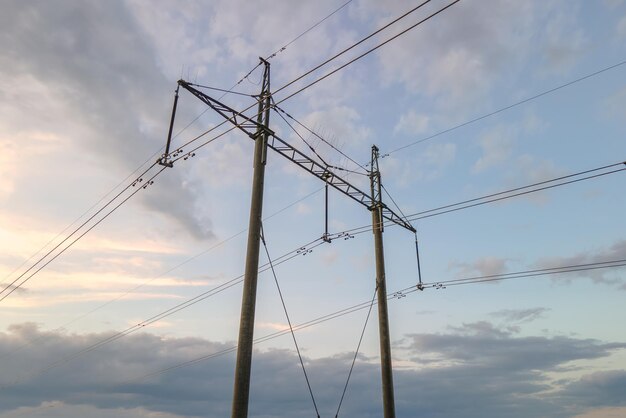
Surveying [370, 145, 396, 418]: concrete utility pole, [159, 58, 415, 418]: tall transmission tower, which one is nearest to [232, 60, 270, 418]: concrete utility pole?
[159, 58, 415, 418]: tall transmission tower

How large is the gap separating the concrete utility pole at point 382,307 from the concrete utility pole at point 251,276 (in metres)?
8.04

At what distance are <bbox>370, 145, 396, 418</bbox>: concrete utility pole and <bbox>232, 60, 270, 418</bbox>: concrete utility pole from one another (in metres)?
8.04

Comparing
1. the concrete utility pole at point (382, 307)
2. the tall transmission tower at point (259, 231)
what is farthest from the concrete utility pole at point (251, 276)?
the concrete utility pole at point (382, 307)

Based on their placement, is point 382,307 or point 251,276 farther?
point 382,307

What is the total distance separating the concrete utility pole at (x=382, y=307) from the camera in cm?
1711

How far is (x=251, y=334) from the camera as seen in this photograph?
39.1ft

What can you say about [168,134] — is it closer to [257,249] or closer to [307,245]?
[257,249]

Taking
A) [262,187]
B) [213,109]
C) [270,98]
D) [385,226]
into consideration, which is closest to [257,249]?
[262,187]

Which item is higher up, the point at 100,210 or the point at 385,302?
the point at 100,210

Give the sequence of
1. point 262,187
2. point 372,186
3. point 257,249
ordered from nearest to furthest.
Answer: point 257,249
point 262,187
point 372,186

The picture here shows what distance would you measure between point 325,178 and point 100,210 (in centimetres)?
1078

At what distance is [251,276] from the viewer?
41.1 ft

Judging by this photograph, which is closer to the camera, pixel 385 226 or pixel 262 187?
pixel 262 187

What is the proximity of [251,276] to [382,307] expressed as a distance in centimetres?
848
